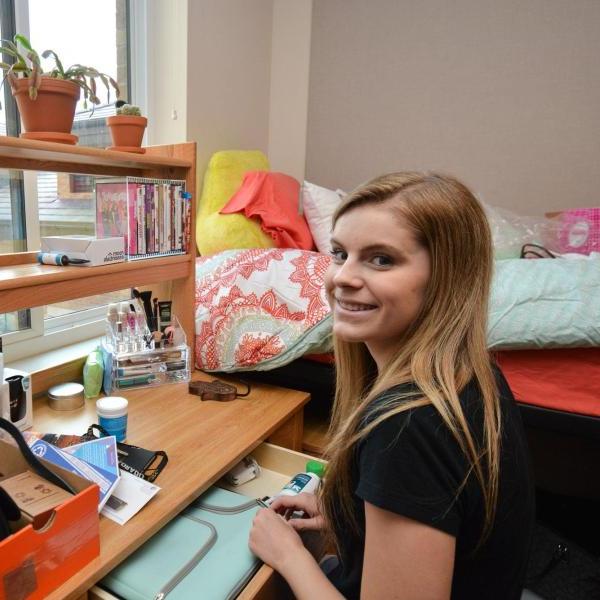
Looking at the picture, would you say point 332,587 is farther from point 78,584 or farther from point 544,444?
point 544,444

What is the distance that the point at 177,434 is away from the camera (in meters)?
1.17

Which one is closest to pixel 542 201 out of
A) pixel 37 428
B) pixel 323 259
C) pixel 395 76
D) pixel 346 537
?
pixel 395 76

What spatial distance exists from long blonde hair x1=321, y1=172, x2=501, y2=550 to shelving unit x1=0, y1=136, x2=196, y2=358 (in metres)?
0.71

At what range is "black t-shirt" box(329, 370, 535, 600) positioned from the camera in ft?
1.91

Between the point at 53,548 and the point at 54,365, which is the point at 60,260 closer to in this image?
the point at 54,365

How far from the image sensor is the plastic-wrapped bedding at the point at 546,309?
1.27 metres

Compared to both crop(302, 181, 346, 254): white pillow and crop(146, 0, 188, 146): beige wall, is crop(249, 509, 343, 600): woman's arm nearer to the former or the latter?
crop(302, 181, 346, 254): white pillow

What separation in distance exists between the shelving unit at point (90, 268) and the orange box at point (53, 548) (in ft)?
1.38

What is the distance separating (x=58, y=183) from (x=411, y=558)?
151cm

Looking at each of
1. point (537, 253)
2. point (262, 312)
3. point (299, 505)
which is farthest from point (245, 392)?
point (537, 253)

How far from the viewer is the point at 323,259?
157 cm

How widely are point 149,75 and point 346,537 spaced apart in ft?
6.17

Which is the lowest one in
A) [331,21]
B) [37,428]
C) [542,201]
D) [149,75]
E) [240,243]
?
[37,428]

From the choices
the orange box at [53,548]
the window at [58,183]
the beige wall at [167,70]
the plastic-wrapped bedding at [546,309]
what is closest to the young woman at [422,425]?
the orange box at [53,548]
